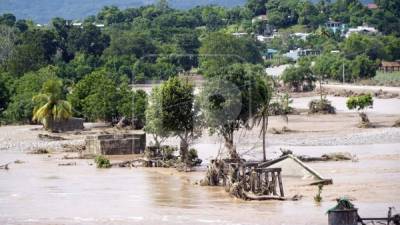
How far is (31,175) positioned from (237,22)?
13392cm

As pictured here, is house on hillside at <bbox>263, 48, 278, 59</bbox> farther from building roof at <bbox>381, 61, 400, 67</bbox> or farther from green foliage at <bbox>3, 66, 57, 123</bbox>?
green foliage at <bbox>3, 66, 57, 123</bbox>

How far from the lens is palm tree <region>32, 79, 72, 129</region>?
5956 cm

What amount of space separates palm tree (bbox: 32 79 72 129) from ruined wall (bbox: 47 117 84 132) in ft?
0.85

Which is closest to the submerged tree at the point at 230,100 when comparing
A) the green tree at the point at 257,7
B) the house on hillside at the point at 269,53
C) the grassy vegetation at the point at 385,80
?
the grassy vegetation at the point at 385,80

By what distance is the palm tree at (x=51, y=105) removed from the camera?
59562mm

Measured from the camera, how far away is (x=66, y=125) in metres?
61.8

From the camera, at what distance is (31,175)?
141ft

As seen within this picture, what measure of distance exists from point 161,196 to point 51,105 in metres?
25.0

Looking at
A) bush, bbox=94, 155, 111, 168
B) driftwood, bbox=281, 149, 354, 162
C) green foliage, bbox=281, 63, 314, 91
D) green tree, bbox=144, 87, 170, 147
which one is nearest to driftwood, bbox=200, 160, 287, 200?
green tree, bbox=144, 87, 170, 147

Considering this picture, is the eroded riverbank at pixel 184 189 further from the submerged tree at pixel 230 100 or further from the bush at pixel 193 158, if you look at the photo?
the submerged tree at pixel 230 100

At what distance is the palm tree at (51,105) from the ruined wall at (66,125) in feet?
0.85

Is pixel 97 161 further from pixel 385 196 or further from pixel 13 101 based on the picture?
pixel 13 101

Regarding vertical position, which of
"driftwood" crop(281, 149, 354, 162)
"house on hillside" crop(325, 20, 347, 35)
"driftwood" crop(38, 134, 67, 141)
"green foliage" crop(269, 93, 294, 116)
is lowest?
"driftwood" crop(281, 149, 354, 162)

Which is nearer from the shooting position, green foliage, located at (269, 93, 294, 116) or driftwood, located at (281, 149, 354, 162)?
driftwood, located at (281, 149, 354, 162)
